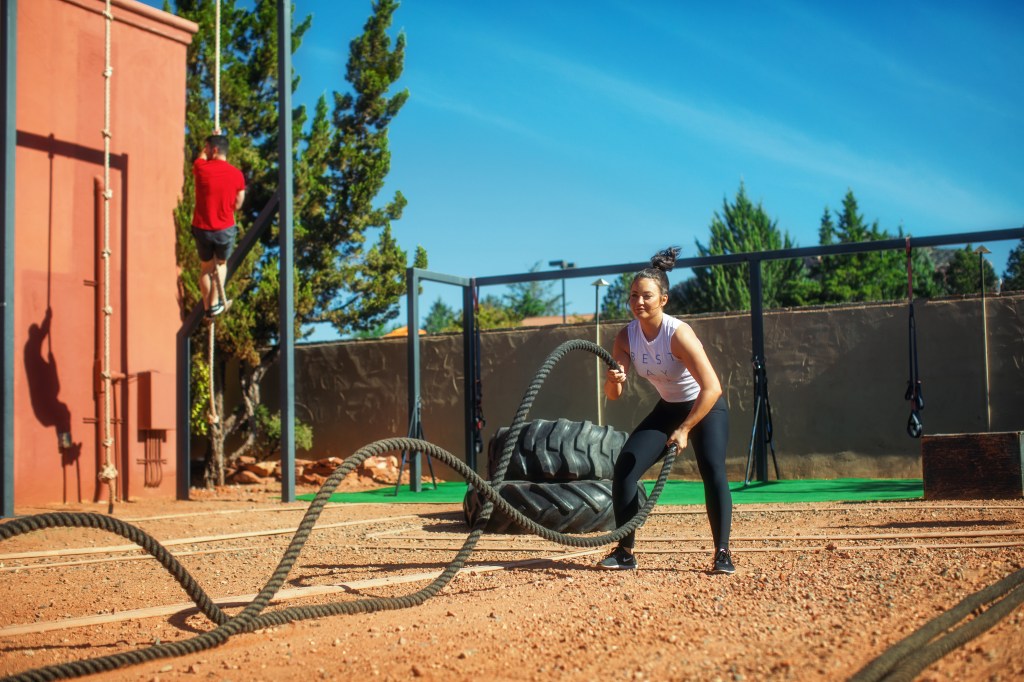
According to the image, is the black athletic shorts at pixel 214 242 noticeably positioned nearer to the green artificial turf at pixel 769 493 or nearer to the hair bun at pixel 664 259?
Answer: the green artificial turf at pixel 769 493

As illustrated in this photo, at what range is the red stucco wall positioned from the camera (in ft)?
30.7

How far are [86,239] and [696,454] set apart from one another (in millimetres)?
7342

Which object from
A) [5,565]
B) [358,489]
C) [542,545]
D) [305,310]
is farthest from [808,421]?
[5,565]

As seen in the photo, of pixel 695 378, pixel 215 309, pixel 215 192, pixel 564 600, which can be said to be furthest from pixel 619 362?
pixel 215 309

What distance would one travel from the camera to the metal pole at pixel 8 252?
7.98 meters

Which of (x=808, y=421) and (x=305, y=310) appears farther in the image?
(x=305, y=310)

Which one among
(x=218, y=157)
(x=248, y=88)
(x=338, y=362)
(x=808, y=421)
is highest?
(x=248, y=88)

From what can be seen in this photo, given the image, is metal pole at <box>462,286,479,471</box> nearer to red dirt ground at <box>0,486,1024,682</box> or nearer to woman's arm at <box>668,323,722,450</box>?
red dirt ground at <box>0,486,1024,682</box>

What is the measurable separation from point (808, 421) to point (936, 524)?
19.0ft

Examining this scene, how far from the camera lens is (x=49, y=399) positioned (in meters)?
9.50

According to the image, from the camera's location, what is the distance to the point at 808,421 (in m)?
11.7

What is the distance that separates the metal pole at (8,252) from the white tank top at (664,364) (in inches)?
217

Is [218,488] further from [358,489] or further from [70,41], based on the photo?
[70,41]

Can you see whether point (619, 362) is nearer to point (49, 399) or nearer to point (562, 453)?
point (562, 453)
